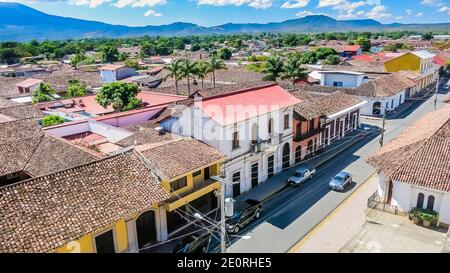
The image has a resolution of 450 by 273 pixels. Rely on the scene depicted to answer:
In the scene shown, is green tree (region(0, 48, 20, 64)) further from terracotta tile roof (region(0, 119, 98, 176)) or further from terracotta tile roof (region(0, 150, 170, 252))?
terracotta tile roof (region(0, 150, 170, 252))

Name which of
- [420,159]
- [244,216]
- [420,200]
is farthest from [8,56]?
[420,200]

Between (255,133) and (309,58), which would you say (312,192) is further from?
(309,58)

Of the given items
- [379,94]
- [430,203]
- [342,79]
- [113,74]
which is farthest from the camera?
[113,74]

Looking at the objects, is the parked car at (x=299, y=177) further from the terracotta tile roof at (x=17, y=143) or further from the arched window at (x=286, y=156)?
the terracotta tile roof at (x=17, y=143)
